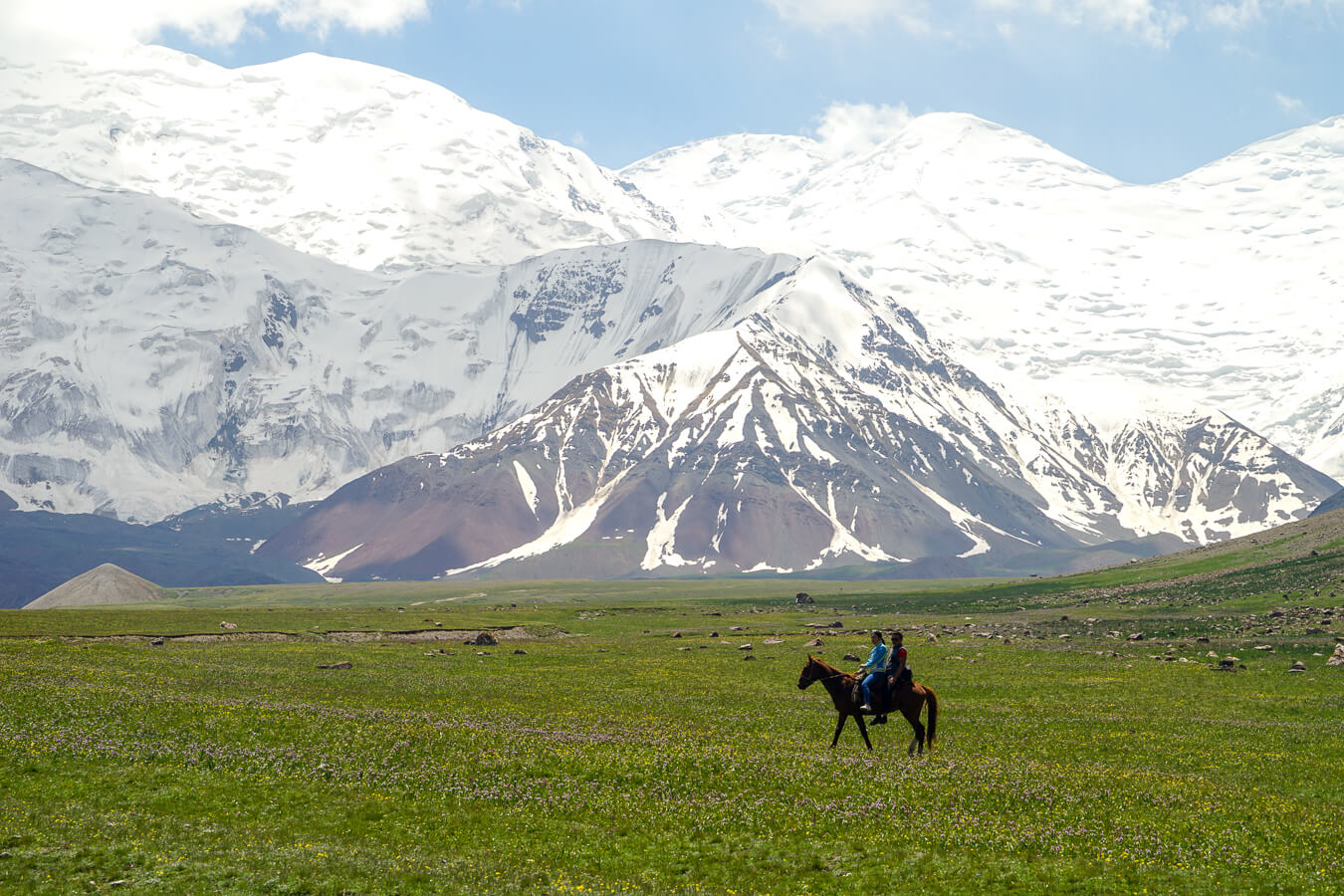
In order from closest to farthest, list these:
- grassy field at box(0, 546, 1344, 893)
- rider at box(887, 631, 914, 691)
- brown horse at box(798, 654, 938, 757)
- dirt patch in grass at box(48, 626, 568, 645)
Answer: grassy field at box(0, 546, 1344, 893) → rider at box(887, 631, 914, 691) → brown horse at box(798, 654, 938, 757) → dirt patch in grass at box(48, 626, 568, 645)

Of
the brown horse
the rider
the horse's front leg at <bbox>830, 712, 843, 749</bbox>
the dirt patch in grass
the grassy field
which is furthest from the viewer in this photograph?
the dirt patch in grass

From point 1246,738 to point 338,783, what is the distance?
3421 centimetres

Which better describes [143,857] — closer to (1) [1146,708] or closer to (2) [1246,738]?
(2) [1246,738]

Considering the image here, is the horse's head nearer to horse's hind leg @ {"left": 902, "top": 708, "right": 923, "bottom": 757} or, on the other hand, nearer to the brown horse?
the brown horse

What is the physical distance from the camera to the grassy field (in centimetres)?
2841

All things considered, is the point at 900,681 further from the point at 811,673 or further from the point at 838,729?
the point at 811,673

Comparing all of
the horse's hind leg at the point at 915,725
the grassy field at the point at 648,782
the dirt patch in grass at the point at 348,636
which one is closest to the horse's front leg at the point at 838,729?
the grassy field at the point at 648,782

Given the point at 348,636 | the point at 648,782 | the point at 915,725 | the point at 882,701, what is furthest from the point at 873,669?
the point at 348,636

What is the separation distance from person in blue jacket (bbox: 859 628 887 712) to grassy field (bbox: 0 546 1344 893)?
2036mm

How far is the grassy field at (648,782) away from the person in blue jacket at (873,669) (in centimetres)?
204

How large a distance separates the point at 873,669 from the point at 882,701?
1240mm

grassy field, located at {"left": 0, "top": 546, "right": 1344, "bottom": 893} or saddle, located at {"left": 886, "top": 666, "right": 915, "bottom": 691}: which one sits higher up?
saddle, located at {"left": 886, "top": 666, "right": 915, "bottom": 691}

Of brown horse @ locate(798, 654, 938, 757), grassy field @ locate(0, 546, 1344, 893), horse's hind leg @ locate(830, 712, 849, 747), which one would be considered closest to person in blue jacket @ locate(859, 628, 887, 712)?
brown horse @ locate(798, 654, 938, 757)

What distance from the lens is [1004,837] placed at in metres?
30.4
